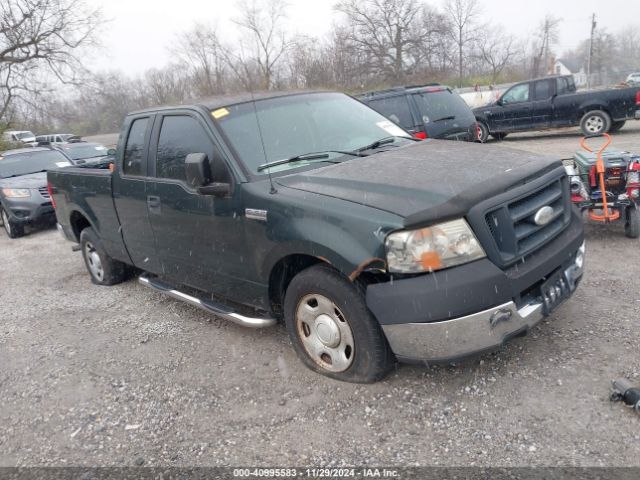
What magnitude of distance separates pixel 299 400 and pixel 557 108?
Result: 1338 centimetres

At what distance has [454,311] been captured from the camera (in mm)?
2756

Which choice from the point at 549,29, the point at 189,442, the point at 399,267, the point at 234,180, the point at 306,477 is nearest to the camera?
the point at 306,477

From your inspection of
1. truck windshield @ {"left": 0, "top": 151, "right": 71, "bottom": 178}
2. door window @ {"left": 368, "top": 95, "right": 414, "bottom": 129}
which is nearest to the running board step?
door window @ {"left": 368, "top": 95, "right": 414, "bottom": 129}

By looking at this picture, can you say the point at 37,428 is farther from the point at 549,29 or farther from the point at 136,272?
the point at 549,29

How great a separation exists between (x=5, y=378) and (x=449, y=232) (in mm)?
3620

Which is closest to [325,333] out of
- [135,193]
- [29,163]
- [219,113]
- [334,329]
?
[334,329]

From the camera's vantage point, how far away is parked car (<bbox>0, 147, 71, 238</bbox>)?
9.73 meters

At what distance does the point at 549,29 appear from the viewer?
6400cm

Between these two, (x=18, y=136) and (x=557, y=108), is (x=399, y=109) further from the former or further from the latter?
(x=18, y=136)

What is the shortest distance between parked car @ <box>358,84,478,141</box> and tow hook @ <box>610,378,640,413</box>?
5.97m

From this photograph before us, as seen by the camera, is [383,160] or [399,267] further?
[383,160]

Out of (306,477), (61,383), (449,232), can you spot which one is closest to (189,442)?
(306,477)

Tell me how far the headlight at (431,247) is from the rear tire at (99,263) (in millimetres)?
→ 4034

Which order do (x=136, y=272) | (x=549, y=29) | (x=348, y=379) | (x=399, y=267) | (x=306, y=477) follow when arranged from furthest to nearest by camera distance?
1. (x=549, y=29)
2. (x=136, y=272)
3. (x=348, y=379)
4. (x=399, y=267)
5. (x=306, y=477)
